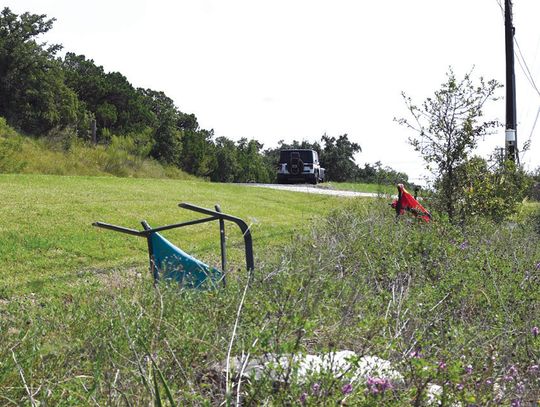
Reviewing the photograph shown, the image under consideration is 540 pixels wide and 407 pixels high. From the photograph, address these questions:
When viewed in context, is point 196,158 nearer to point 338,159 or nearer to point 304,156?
point 304,156

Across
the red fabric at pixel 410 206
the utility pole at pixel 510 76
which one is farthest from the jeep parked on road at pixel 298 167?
the red fabric at pixel 410 206

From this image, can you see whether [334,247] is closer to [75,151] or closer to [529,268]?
[529,268]

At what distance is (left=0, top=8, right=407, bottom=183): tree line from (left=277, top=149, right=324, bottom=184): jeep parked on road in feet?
9.70

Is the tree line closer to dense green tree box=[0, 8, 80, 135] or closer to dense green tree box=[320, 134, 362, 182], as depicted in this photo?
dense green tree box=[0, 8, 80, 135]

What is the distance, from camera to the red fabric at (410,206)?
32.5 ft

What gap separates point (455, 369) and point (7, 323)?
8.71ft

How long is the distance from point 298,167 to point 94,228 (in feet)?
76.1

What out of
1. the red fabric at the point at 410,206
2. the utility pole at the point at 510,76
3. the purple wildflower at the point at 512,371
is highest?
the utility pole at the point at 510,76

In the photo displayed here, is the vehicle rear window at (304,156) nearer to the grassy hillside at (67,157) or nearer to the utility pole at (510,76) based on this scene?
the grassy hillside at (67,157)

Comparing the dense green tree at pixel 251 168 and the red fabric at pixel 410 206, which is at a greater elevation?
the dense green tree at pixel 251 168

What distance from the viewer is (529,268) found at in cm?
673

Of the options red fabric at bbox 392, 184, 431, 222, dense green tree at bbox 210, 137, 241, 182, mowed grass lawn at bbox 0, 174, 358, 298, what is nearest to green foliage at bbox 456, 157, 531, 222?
red fabric at bbox 392, 184, 431, 222

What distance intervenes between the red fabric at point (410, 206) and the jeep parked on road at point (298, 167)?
880 inches

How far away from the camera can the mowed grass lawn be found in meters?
7.69
